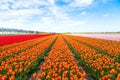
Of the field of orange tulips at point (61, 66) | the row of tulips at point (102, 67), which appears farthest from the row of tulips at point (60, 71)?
the row of tulips at point (102, 67)

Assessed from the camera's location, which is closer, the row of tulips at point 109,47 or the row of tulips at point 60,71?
the row of tulips at point 60,71

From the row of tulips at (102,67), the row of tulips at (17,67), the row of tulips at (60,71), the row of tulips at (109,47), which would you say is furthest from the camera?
the row of tulips at (109,47)

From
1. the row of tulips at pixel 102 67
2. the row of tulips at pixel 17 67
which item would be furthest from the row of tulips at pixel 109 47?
the row of tulips at pixel 17 67

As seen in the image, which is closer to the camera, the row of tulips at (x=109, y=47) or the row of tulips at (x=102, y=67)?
the row of tulips at (x=102, y=67)

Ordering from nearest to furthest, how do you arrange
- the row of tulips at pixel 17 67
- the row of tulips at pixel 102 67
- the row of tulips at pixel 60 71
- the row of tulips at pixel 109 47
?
the row of tulips at pixel 60 71 < the row of tulips at pixel 102 67 < the row of tulips at pixel 17 67 < the row of tulips at pixel 109 47

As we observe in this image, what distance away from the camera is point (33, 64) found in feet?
29.9

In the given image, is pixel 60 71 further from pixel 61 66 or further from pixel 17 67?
pixel 17 67

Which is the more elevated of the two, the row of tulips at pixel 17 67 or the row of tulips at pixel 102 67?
the row of tulips at pixel 102 67

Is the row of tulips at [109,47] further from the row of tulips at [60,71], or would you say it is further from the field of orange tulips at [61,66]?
the row of tulips at [60,71]

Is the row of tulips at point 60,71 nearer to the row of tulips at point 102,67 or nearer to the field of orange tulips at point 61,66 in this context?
the field of orange tulips at point 61,66

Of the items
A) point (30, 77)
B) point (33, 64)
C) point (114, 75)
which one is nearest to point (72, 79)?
point (114, 75)

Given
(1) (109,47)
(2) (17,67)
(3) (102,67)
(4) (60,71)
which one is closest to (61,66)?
(4) (60,71)

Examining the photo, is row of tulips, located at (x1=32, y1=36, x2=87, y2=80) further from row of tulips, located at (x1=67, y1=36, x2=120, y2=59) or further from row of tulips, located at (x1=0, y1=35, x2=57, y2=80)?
row of tulips, located at (x1=67, y1=36, x2=120, y2=59)

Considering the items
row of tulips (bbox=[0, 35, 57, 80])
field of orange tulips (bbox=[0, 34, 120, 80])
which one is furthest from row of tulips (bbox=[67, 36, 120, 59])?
row of tulips (bbox=[0, 35, 57, 80])
